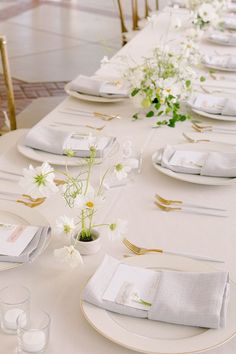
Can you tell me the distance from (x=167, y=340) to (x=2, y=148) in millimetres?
1251

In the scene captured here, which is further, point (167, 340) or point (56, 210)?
point (56, 210)

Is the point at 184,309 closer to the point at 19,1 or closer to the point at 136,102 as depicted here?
the point at 136,102

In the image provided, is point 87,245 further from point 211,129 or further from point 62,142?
point 211,129

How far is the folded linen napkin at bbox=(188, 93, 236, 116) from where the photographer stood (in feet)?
8.18

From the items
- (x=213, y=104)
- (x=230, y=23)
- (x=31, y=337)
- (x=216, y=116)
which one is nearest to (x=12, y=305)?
(x=31, y=337)

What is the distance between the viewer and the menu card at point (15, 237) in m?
1.53

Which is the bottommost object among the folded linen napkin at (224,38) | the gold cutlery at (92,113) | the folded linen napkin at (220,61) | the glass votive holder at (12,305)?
the folded linen napkin at (224,38)

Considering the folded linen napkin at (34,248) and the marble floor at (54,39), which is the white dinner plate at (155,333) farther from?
the marble floor at (54,39)

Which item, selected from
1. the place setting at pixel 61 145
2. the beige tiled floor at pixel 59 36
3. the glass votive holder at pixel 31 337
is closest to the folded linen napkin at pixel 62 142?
the place setting at pixel 61 145

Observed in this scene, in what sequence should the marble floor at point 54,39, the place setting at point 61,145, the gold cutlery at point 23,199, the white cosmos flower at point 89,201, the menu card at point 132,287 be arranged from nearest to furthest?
the menu card at point 132,287
the white cosmos flower at point 89,201
the gold cutlery at point 23,199
the place setting at point 61,145
the marble floor at point 54,39

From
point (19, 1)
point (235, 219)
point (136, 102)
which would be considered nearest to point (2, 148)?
point (136, 102)

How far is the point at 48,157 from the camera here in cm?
208

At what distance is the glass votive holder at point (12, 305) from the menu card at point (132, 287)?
0.18 m

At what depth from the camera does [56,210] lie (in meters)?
1.79
